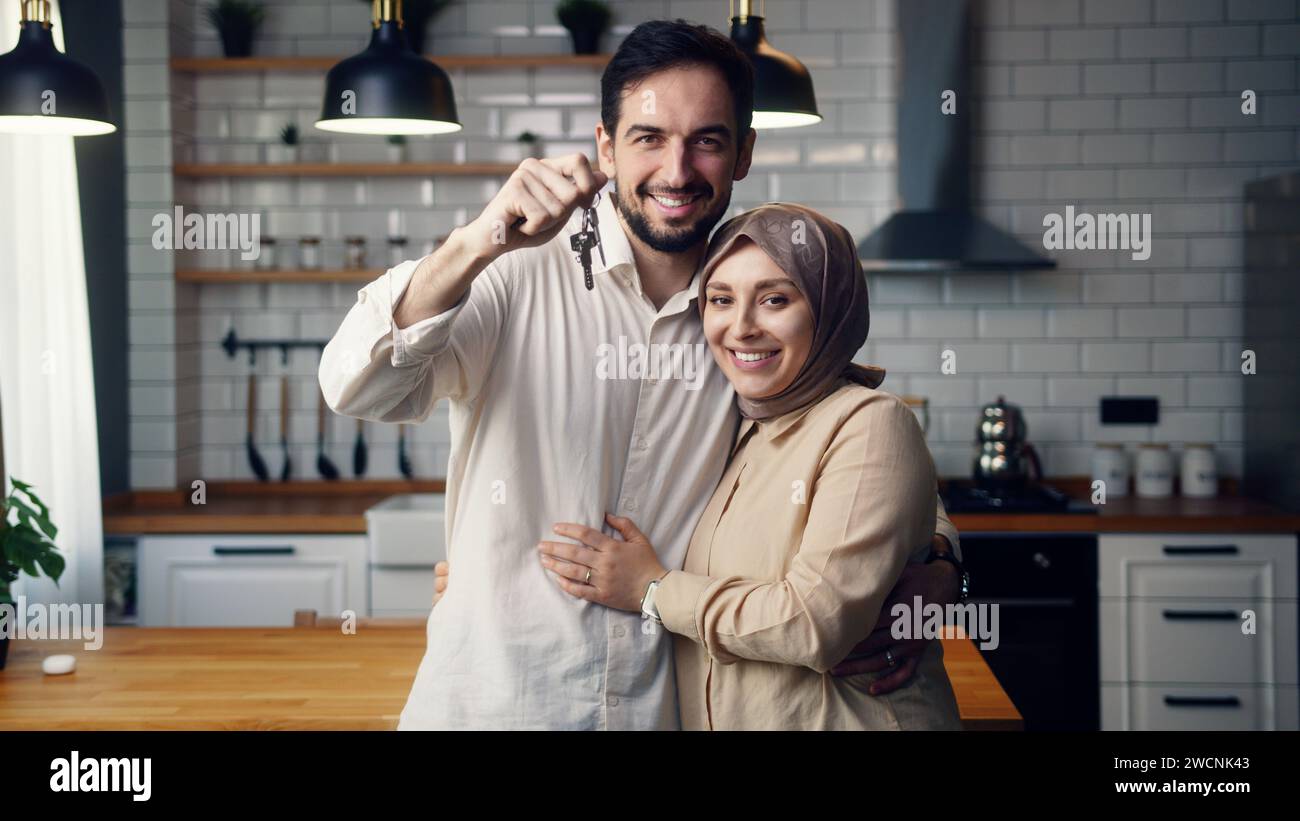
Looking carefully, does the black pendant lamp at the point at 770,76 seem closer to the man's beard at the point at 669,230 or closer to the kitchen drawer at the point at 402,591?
the man's beard at the point at 669,230

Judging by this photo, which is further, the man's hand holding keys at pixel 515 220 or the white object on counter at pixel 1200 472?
the white object on counter at pixel 1200 472

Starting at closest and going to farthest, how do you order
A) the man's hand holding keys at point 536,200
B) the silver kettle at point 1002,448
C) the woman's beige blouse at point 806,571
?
1. the man's hand holding keys at point 536,200
2. the woman's beige blouse at point 806,571
3. the silver kettle at point 1002,448

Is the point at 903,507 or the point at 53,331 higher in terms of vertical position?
the point at 53,331

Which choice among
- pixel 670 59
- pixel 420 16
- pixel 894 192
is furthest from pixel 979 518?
pixel 420 16

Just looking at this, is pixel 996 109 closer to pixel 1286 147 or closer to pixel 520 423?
pixel 1286 147

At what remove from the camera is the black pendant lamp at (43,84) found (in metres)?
2.01

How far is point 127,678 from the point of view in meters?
2.23

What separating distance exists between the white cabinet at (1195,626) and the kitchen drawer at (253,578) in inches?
84.3

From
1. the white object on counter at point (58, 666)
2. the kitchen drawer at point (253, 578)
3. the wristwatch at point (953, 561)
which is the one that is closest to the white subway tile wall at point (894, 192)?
the kitchen drawer at point (253, 578)

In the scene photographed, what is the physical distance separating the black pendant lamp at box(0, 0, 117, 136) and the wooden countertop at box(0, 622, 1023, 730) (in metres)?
0.99

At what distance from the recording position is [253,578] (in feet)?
11.6

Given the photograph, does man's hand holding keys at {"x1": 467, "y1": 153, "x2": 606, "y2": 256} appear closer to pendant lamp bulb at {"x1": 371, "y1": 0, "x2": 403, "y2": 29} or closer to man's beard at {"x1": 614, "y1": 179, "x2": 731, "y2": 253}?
man's beard at {"x1": 614, "y1": 179, "x2": 731, "y2": 253}
